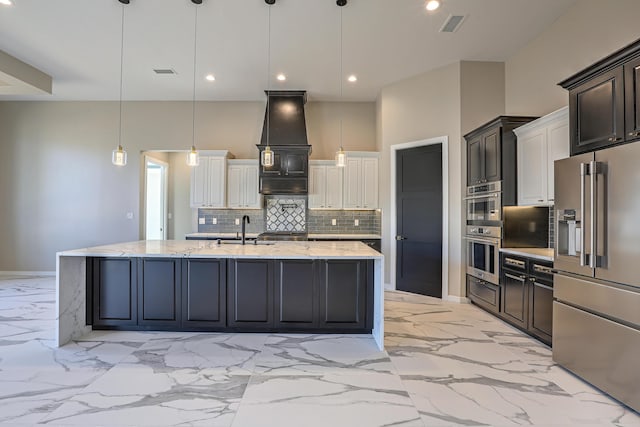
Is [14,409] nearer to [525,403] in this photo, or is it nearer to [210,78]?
[525,403]

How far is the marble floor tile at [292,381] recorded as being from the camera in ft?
6.55

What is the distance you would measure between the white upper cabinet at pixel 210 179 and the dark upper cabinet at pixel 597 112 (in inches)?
197

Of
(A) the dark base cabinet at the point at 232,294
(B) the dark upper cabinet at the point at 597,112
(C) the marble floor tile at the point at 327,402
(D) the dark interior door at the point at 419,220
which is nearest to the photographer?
(C) the marble floor tile at the point at 327,402

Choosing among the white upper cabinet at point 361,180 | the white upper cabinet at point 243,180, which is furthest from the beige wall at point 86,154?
the white upper cabinet at point 361,180

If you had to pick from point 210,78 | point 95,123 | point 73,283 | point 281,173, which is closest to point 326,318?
point 73,283

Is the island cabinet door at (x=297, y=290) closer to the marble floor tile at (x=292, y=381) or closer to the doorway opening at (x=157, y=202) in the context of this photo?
the marble floor tile at (x=292, y=381)

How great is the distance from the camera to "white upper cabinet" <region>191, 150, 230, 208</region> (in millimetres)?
6035

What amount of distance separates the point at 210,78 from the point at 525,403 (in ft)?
18.2

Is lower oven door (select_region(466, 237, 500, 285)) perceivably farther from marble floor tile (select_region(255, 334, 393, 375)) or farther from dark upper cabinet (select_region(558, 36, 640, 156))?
marble floor tile (select_region(255, 334, 393, 375))

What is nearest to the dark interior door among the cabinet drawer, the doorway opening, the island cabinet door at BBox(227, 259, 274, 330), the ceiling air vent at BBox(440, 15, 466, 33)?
the cabinet drawer

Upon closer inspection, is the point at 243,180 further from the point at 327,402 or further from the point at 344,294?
the point at 327,402

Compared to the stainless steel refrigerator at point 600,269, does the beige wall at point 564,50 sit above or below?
above

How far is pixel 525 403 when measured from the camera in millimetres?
2168

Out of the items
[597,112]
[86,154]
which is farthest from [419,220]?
[86,154]
